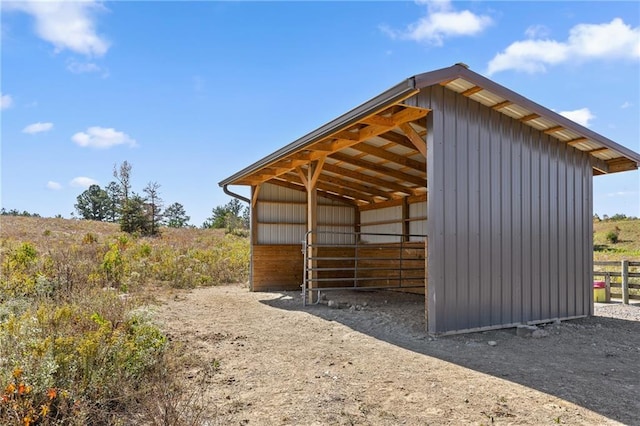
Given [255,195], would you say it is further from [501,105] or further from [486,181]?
[501,105]

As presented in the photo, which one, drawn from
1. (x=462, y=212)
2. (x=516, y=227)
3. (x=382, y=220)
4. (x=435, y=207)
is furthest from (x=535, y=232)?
(x=382, y=220)

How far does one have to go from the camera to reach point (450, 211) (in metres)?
5.81

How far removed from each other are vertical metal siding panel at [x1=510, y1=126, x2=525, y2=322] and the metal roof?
54cm

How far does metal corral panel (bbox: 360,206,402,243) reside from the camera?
11534mm

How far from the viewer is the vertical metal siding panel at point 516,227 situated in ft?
21.0

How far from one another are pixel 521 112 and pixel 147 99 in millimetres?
8478

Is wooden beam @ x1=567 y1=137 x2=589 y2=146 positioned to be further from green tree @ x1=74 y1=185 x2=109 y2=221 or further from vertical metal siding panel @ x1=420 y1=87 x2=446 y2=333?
green tree @ x1=74 y1=185 x2=109 y2=221

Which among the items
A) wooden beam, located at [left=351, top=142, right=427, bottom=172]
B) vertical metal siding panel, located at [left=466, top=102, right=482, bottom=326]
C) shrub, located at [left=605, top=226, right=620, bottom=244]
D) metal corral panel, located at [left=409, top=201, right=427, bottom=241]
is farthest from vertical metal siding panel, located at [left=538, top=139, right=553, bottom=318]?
shrub, located at [left=605, top=226, right=620, bottom=244]

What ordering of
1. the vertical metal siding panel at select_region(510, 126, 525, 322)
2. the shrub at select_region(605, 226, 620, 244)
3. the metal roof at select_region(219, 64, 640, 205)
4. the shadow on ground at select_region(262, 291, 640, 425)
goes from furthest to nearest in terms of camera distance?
the shrub at select_region(605, 226, 620, 244) → the vertical metal siding panel at select_region(510, 126, 525, 322) → the metal roof at select_region(219, 64, 640, 205) → the shadow on ground at select_region(262, 291, 640, 425)

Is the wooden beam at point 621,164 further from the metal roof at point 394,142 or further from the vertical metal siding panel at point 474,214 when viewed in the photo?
the vertical metal siding panel at point 474,214

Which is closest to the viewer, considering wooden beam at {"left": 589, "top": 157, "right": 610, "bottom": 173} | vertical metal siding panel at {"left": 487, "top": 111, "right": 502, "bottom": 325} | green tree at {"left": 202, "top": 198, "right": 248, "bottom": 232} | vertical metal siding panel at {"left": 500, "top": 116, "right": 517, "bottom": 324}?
vertical metal siding panel at {"left": 487, "top": 111, "right": 502, "bottom": 325}

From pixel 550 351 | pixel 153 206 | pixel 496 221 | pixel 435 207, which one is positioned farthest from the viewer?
pixel 153 206

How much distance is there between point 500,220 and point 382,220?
18.9 feet

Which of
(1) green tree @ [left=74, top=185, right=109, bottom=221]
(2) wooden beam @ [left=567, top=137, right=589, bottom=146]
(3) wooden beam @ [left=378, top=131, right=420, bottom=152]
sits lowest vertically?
(2) wooden beam @ [left=567, top=137, right=589, bottom=146]
